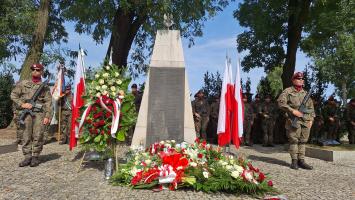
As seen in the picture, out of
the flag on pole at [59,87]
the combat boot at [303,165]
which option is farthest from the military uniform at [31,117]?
the combat boot at [303,165]

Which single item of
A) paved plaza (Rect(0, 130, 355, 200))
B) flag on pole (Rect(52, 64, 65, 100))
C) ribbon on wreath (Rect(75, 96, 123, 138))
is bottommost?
paved plaza (Rect(0, 130, 355, 200))

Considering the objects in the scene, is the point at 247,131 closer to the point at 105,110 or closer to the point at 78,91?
the point at 78,91

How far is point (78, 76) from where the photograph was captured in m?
9.75

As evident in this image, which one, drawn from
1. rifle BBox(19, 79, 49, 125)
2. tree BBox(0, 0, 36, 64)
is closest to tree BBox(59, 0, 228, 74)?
tree BBox(0, 0, 36, 64)

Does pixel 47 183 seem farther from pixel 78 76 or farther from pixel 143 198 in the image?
pixel 78 76

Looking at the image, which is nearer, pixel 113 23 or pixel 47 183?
pixel 47 183

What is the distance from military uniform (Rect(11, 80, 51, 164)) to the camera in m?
9.23

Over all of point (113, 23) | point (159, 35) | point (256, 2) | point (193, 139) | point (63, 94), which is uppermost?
point (256, 2)

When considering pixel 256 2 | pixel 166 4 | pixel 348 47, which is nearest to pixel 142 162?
pixel 166 4

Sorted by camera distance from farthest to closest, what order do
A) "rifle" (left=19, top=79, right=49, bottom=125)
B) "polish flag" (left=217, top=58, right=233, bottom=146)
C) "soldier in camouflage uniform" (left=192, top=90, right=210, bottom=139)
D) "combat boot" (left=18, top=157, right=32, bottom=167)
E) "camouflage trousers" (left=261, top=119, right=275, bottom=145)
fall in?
"camouflage trousers" (left=261, top=119, right=275, bottom=145)
"soldier in camouflage uniform" (left=192, top=90, right=210, bottom=139)
"polish flag" (left=217, top=58, right=233, bottom=146)
"combat boot" (left=18, top=157, right=32, bottom=167)
"rifle" (left=19, top=79, right=49, bottom=125)

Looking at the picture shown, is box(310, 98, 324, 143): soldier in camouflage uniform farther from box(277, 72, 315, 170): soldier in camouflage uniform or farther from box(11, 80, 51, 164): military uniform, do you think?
box(11, 80, 51, 164): military uniform

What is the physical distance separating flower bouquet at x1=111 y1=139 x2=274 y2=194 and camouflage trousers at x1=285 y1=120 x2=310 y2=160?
2510 mm

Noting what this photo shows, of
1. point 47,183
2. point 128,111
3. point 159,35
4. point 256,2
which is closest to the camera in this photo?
point 47,183

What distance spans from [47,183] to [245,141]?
9.63 meters
